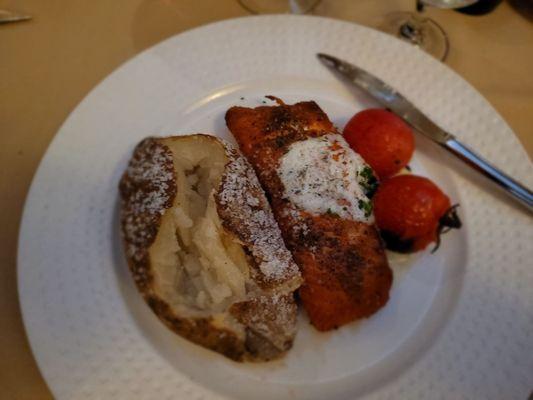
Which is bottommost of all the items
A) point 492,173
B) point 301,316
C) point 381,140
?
point 301,316

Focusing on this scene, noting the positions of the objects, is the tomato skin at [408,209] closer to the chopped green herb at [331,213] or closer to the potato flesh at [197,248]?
the chopped green herb at [331,213]

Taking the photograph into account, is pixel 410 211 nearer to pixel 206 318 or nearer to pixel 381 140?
pixel 381 140

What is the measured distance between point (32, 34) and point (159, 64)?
14.9 inches

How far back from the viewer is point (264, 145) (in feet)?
2.10

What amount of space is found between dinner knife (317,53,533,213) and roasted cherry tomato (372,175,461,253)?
95 mm

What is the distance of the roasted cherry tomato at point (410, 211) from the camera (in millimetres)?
699

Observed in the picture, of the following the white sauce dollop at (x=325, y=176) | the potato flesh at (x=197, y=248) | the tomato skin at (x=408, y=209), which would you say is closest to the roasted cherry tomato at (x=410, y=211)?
the tomato skin at (x=408, y=209)

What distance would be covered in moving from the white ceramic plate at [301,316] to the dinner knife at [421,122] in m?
0.02

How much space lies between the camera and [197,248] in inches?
22.5

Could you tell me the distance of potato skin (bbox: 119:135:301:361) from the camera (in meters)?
0.62

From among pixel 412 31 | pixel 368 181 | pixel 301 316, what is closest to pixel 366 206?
pixel 368 181

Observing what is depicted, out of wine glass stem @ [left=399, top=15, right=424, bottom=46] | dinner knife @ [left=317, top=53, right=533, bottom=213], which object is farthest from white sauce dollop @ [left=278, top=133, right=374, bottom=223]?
wine glass stem @ [left=399, top=15, right=424, bottom=46]

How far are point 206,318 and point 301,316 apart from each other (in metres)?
0.17

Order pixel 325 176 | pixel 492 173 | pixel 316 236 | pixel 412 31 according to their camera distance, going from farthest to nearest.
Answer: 1. pixel 412 31
2. pixel 492 173
3. pixel 316 236
4. pixel 325 176
